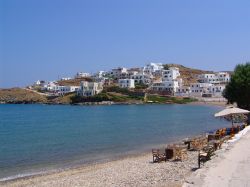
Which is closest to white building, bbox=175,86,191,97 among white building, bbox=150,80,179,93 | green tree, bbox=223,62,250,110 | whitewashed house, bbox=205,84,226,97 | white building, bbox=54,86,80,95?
white building, bbox=150,80,179,93

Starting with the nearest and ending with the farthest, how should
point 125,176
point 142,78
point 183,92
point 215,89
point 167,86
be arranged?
point 125,176 → point 183,92 → point 167,86 → point 215,89 → point 142,78

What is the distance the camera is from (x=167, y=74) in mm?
193875

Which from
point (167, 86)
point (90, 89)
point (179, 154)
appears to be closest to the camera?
point (179, 154)

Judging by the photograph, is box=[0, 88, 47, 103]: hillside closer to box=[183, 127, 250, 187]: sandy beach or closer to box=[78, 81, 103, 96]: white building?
box=[78, 81, 103, 96]: white building

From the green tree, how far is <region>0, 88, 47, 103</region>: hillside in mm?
133783

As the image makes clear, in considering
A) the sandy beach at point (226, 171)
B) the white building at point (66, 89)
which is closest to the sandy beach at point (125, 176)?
the sandy beach at point (226, 171)

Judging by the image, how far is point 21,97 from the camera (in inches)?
7387

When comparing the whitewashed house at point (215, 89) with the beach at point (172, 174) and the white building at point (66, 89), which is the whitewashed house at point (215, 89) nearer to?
the white building at point (66, 89)

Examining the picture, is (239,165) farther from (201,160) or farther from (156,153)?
(156,153)

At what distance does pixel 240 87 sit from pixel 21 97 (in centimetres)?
15110

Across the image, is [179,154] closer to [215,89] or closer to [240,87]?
[240,87]

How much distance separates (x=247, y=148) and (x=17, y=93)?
183048 mm

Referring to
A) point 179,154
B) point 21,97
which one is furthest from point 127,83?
point 179,154

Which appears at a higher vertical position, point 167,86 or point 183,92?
point 167,86
